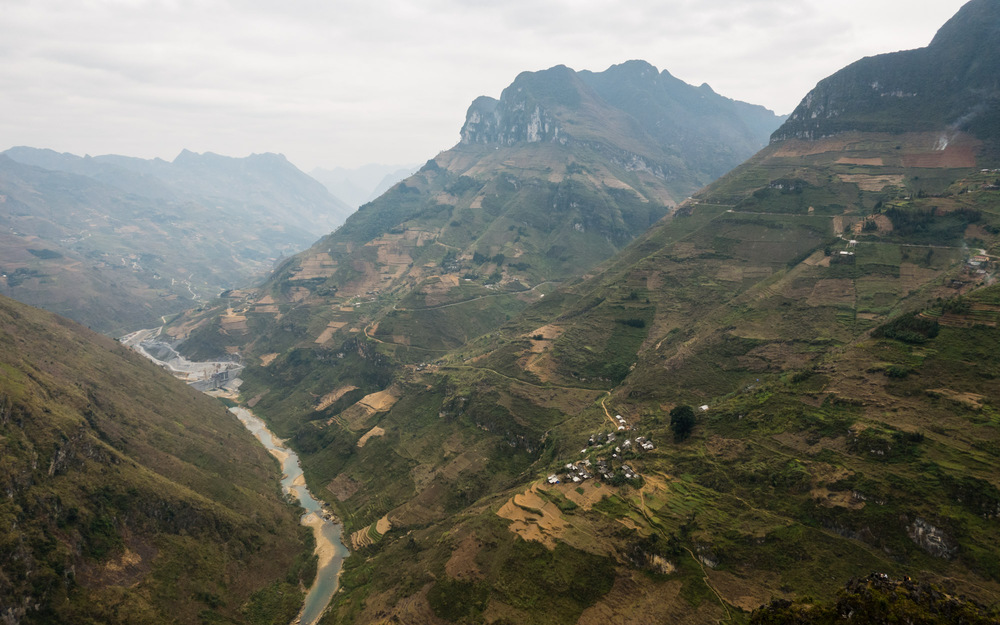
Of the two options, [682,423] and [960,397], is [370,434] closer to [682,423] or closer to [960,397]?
[682,423]

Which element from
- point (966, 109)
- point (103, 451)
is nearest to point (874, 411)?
point (103, 451)

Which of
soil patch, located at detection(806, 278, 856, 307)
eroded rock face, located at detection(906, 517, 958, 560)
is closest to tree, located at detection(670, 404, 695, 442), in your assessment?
eroded rock face, located at detection(906, 517, 958, 560)

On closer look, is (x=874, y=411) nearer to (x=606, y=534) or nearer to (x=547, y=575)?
(x=606, y=534)

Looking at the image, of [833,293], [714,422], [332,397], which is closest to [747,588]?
[714,422]

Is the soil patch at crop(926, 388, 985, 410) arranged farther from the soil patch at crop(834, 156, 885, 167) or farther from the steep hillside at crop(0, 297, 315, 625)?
the soil patch at crop(834, 156, 885, 167)

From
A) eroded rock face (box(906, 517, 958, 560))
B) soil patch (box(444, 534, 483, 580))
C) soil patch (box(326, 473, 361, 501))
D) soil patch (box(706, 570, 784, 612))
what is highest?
eroded rock face (box(906, 517, 958, 560))
